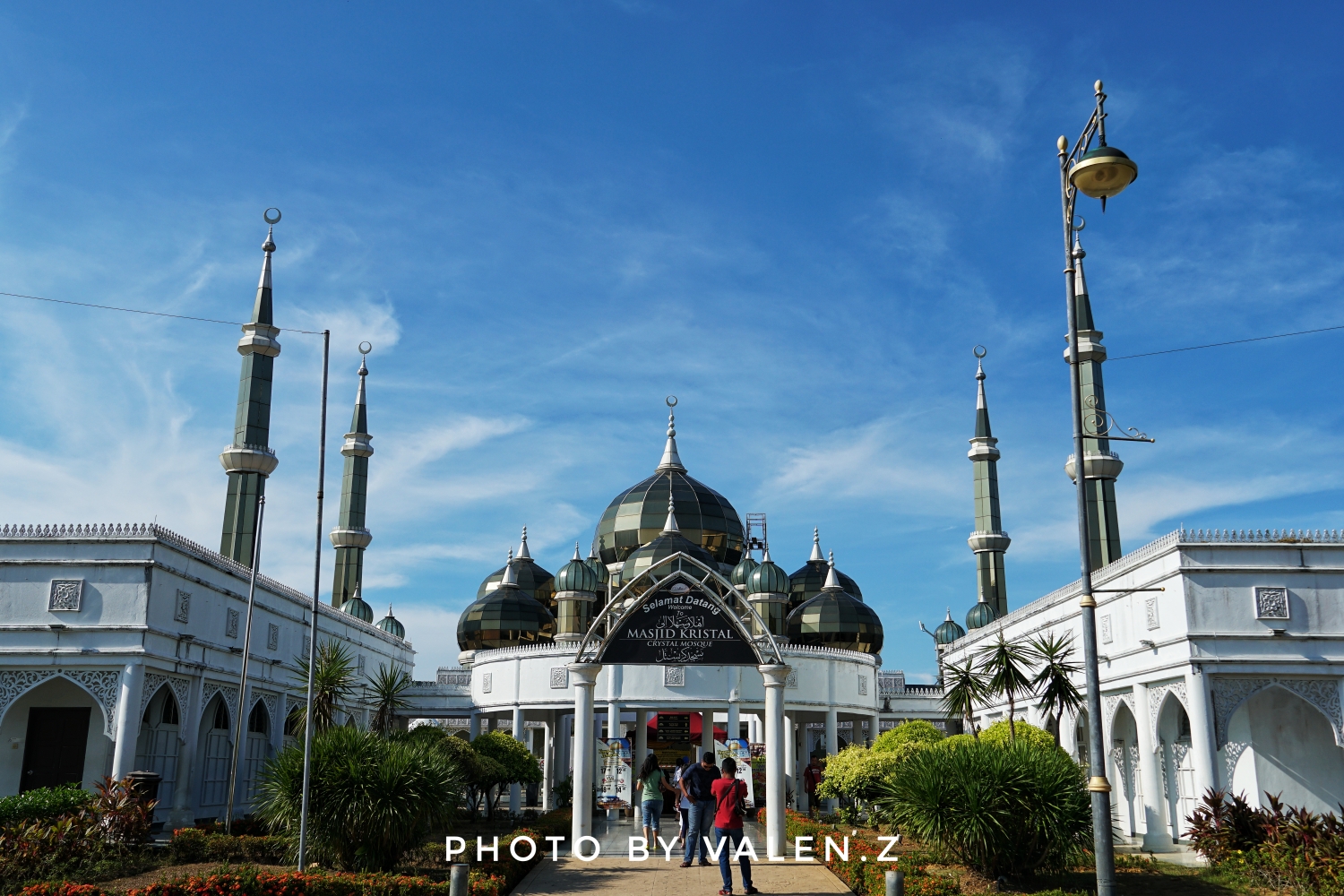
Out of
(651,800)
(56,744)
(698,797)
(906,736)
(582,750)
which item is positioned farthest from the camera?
(906,736)

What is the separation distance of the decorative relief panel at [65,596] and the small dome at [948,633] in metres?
44.3

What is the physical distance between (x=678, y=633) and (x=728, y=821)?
6.22 m

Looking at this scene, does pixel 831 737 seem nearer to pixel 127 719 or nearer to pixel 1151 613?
pixel 1151 613

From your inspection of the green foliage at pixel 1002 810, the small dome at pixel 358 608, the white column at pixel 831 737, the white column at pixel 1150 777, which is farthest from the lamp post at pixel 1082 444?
the small dome at pixel 358 608

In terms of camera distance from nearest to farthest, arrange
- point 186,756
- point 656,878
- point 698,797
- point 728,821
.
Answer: point 728,821, point 656,878, point 698,797, point 186,756

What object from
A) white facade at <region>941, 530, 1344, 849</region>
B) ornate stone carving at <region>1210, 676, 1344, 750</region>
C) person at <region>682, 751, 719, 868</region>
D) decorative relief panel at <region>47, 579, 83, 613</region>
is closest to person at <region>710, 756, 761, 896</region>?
person at <region>682, 751, 719, 868</region>

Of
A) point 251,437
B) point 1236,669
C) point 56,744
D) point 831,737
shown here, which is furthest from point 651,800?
point 251,437

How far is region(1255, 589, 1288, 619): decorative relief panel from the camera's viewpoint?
84.0 feet

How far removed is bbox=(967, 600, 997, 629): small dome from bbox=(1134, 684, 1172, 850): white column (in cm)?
2581

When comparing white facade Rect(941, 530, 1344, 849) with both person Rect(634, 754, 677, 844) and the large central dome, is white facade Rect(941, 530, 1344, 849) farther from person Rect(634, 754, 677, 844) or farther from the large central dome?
the large central dome

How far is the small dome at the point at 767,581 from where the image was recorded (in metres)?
47.4

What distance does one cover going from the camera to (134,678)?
26547mm

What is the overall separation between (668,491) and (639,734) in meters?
15.2

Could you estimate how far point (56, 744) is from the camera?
95.6 feet
